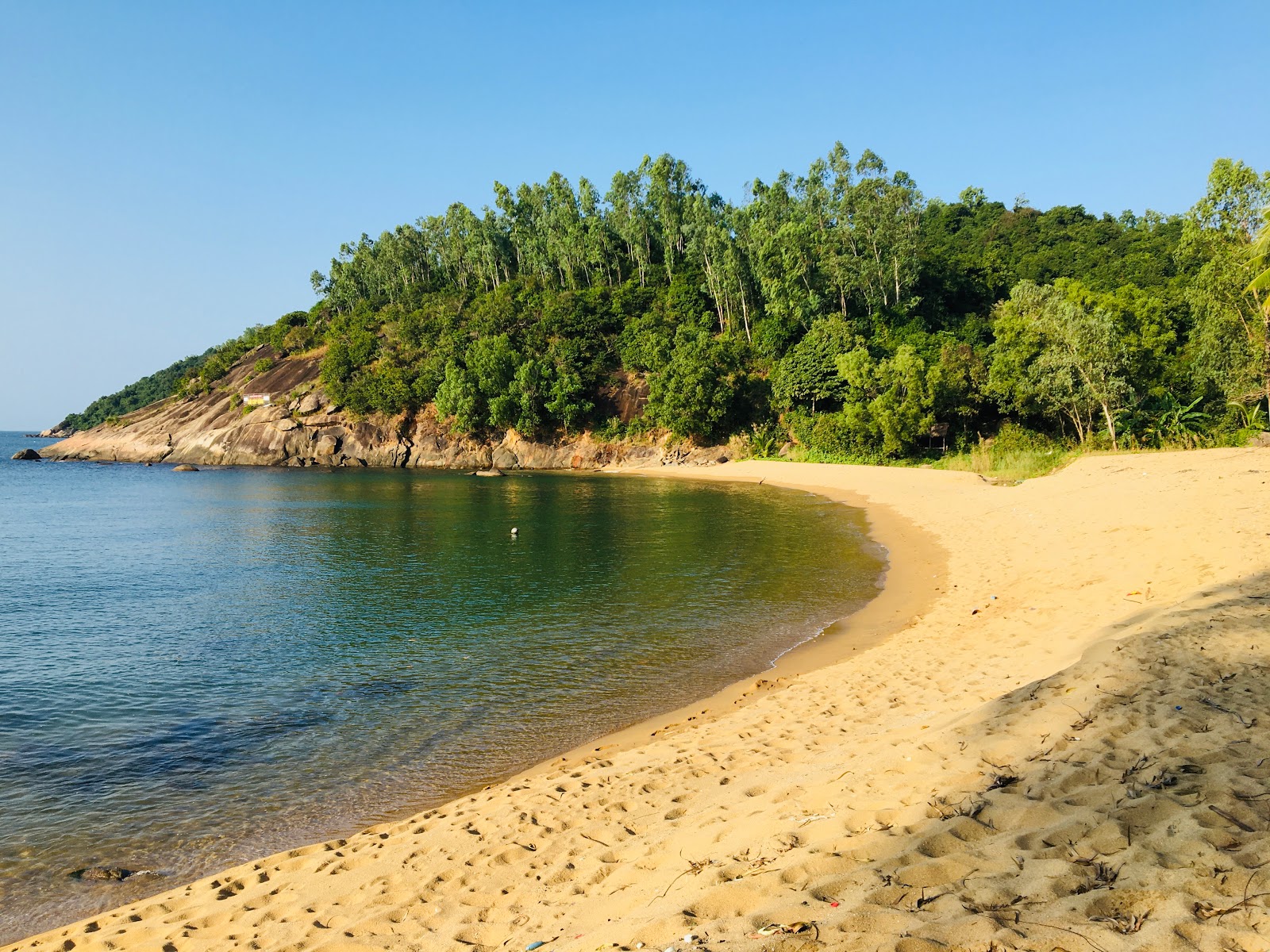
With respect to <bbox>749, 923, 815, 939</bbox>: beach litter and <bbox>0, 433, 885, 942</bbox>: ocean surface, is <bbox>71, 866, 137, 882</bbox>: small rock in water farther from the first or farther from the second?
<bbox>749, 923, 815, 939</bbox>: beach litter

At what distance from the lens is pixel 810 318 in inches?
3083

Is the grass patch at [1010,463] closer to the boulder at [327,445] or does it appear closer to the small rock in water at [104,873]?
the small rock in water at [104,873]

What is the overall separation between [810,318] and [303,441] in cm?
6857

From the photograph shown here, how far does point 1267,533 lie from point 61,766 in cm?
2396

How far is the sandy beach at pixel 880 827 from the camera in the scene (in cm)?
423

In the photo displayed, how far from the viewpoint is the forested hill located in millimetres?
46375

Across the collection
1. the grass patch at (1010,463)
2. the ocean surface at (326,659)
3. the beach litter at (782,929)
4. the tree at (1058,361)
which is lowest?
the ocean surface at (326,659)

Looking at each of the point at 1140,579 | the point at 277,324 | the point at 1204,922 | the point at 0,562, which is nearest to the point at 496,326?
the point at 277,324

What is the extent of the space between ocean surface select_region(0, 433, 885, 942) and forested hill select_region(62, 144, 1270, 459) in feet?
90.8

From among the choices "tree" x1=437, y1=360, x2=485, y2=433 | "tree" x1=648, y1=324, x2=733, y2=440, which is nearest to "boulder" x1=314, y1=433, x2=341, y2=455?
"tree" x1=437, y1=360, x2=485, y2=433

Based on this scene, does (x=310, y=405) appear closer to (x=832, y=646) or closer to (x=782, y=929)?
(x=832, y=646)

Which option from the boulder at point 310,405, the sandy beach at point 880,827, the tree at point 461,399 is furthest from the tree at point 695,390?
Result: the sandy beach at point 880,827

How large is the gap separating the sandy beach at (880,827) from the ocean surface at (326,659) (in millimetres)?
1443

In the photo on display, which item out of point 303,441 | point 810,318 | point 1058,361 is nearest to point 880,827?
point 1058,361
